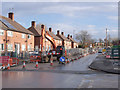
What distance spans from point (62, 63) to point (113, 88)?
47.9 ft

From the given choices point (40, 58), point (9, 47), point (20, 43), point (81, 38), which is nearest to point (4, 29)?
point (9, 47)

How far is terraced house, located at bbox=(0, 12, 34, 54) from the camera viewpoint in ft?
104

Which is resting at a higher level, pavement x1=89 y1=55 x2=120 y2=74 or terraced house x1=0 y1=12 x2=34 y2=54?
terraced house x1=0 y1=12 x2=34 y2=54

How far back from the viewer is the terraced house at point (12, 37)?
A: 31737 mm

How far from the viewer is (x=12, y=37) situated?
34.7 metres

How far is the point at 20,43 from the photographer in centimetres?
3803

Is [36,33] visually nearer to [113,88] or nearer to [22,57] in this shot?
[22,57]

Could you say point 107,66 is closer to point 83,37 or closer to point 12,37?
point 12,37

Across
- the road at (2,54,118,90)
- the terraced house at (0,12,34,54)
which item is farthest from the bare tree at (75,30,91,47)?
the road at (2,54,118,90)

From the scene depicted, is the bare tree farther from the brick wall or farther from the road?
the road

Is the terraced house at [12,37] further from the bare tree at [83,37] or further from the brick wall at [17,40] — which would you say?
the bare tree at [83,37]

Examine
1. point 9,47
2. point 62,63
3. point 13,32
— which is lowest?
point 62,63

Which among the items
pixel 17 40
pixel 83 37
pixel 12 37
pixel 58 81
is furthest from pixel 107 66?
pixel 83 37

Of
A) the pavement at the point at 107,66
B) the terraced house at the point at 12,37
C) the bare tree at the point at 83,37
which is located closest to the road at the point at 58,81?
the pavement at the point at 107,66
